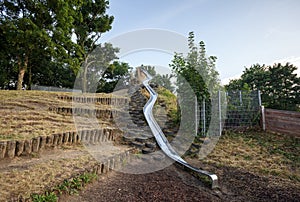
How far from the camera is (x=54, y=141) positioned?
2.95 m

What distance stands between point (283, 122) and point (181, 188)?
4128 millimetres

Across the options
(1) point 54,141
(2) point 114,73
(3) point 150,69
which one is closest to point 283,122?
(1) point 54,141

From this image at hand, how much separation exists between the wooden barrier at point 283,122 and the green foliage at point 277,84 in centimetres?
688

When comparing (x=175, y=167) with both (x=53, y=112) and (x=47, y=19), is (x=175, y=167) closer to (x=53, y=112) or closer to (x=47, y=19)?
(x=53, y=112)

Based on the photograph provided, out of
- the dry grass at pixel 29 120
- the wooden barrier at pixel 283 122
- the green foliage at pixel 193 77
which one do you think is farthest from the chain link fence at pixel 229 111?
the dry grass at pixel 29 120

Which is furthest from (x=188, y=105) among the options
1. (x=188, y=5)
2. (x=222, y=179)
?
(x=188, y=5)

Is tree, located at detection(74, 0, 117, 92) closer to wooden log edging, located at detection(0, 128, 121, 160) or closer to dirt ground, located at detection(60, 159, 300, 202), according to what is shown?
wooden log edging, located at detection(0, 128, 121, 160)

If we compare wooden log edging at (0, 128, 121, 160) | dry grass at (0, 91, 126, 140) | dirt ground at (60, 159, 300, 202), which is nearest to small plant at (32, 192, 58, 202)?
dirt ground at (60, 159, 300, 202)

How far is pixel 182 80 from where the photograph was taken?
5234 millimetres

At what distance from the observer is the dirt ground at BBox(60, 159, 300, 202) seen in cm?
205

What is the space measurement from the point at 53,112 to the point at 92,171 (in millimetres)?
2843

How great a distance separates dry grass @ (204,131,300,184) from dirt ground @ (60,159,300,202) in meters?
0.39

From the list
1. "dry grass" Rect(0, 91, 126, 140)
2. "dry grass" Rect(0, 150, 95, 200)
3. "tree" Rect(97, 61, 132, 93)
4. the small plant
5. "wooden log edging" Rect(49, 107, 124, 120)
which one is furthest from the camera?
"tree" Rect(97, 61, 132, 93)

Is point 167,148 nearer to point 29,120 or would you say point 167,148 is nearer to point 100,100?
point 29,120
